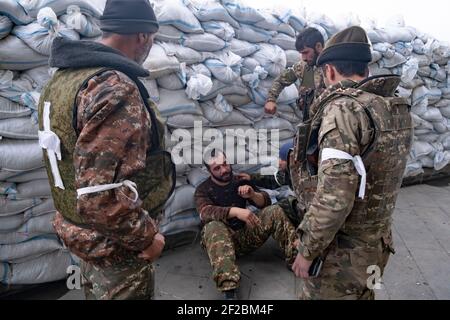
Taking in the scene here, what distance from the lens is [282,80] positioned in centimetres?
309

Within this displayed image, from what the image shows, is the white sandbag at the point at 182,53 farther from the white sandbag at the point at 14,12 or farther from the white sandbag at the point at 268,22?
the white sandbag at the point at 14,12

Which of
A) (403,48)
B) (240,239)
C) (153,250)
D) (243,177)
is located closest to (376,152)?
(153,250)

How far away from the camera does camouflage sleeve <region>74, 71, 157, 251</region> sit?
1.09m

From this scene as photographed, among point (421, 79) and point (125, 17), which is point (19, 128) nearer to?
point (125, 17)

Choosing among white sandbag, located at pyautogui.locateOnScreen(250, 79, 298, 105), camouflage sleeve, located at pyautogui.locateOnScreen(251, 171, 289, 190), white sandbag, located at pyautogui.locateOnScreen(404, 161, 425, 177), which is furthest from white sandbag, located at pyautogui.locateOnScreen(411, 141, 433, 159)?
camouflage sleeve, located at pyautogui.locateOnScreen(251, 171, 289, 190)

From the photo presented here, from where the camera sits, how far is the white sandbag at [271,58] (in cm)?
311

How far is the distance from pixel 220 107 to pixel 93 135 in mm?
1853

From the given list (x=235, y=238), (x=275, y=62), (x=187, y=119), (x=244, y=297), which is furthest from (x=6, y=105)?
(x=275, y=62)

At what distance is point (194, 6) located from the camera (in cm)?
275

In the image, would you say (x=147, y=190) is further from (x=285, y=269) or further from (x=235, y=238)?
(x=285, y=269)

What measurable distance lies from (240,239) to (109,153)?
1701 millimetres

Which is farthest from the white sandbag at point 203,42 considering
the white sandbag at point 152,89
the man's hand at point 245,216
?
the man's hand at point 245,216

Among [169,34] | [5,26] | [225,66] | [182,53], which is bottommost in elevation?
[225,66]

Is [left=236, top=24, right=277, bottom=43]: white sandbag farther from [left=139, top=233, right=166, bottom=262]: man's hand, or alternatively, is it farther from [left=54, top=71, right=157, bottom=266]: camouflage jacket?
[left=139, top=233, right=166, bottom=262]: man's hand
